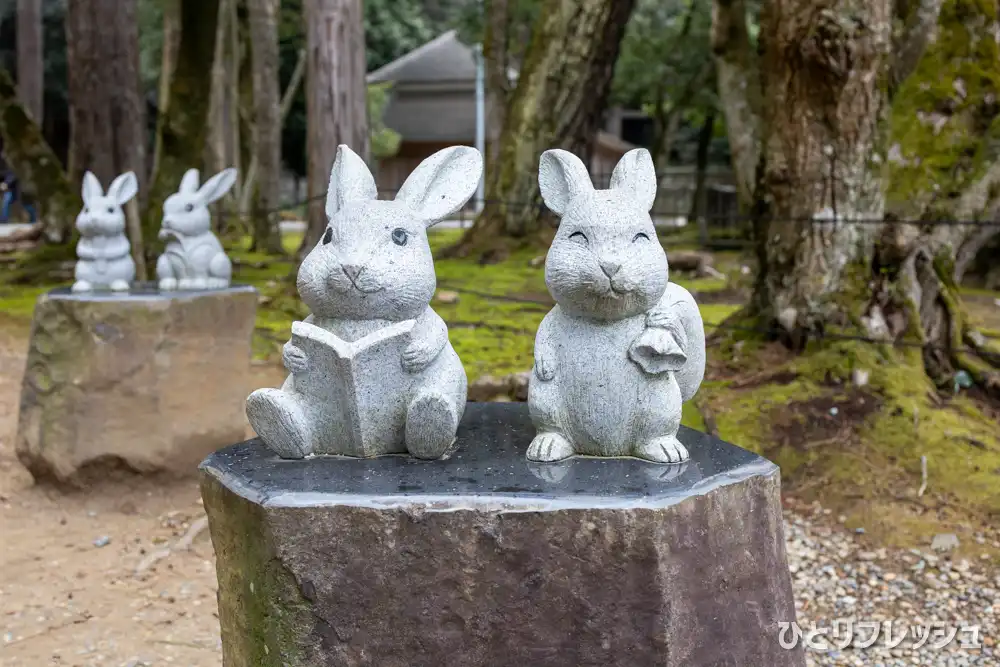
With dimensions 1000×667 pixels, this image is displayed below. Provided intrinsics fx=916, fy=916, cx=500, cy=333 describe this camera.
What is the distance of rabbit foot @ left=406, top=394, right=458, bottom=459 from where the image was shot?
86.6 inches

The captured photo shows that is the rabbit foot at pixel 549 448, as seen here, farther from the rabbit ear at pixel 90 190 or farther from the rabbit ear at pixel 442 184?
the rabbit ear at pixel 90 190

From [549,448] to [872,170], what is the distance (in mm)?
3317

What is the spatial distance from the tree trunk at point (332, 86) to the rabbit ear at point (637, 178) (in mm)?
5283

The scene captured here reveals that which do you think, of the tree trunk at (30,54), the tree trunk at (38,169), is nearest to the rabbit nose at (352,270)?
the tree trunk at (38,169)

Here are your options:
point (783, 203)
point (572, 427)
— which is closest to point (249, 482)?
point (572, 427)

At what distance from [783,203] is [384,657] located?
3699mm

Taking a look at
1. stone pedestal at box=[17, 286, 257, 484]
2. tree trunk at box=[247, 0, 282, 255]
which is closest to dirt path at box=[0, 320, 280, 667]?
stone pedestal at box=[17, 286, 257, 484]

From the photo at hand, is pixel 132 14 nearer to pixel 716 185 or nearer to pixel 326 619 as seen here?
pixel 326 619

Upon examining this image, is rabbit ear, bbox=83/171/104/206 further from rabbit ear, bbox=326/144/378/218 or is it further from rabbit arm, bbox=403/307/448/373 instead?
rabbit arm, bbox=403/307/448/373

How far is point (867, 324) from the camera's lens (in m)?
4.83

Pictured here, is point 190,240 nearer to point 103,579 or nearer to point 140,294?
point 140,294

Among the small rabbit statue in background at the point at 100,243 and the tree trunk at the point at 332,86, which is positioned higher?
the tree trunk at the point at 332,86

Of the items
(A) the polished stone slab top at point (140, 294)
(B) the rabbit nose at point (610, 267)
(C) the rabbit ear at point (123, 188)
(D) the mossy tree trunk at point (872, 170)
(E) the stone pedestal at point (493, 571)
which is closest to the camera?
(E) the stone pedestal at point (493, 571)

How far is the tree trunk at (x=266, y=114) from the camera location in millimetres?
11988
